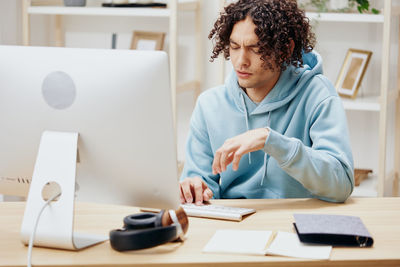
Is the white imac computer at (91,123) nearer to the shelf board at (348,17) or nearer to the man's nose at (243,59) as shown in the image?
the man's nose at (243,59)

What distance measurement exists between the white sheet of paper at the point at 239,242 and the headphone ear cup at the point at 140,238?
94mm

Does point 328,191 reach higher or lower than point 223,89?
lower

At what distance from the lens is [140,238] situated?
4.18 feet

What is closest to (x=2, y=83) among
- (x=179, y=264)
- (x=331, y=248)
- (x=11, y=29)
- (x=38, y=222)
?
(x=38, y=222)

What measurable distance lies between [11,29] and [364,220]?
2.27 meters

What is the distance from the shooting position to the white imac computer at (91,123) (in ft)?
4.14

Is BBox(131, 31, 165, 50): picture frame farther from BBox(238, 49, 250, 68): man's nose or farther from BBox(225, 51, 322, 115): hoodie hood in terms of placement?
BBox(238, 49, 250, 68): man's nose

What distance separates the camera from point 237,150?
1.52 metres

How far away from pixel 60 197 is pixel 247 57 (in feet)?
2.51

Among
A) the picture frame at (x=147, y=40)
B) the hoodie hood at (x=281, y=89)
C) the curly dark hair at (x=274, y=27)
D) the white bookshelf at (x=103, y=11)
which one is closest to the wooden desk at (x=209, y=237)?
the hoodie hood at (x=281, y=89)

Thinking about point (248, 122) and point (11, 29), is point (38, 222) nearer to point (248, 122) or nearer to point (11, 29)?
point (248, 122)

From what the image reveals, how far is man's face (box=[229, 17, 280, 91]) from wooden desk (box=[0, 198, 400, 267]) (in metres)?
0.37

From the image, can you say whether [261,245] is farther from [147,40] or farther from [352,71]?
[147,40]

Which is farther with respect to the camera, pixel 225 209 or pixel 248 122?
pixel 248 122
